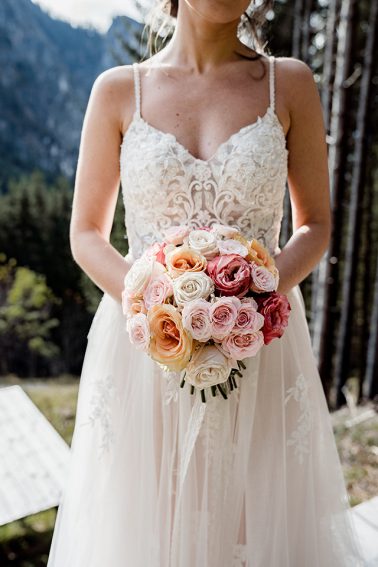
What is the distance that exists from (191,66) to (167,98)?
14 cm

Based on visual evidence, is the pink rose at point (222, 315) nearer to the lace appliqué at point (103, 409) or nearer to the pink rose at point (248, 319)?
the pink rose at point (248, 319)

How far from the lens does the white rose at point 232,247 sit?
1183 millimetres

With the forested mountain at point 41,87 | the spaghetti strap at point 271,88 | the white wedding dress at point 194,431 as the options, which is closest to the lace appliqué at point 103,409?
the white wedding dress at point 194,431

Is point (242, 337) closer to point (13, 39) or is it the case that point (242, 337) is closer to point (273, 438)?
point (273, 438)

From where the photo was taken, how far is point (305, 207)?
1.66 m

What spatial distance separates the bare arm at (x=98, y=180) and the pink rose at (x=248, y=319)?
475 millimetres

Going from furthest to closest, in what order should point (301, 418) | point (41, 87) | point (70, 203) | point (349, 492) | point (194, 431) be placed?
point (41, 87)
point (70, 203)
point (349, 492)
point (301, 418)
point (194, 431)

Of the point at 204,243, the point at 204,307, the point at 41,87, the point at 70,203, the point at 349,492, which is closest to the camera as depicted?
the point at 204,307

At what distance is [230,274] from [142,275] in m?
0.20

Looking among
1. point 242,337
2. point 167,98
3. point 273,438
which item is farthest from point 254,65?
point 273,438

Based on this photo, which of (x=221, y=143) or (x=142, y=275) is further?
(x=221, y=143)

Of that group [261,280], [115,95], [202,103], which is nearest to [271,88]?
[202,103]

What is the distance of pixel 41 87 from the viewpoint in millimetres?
20094

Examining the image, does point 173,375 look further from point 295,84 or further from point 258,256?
point 295,84
